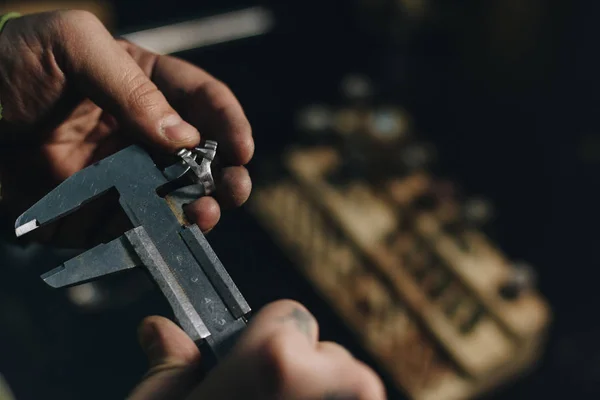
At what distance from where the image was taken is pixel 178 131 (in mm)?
1035

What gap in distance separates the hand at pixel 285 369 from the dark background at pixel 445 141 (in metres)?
0.90

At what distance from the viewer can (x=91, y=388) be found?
179cm

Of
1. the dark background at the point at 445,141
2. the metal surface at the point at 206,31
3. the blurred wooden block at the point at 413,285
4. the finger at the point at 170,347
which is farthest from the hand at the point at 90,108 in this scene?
the metal surface at the point at 206,31

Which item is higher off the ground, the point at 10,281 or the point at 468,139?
the point at 468,139

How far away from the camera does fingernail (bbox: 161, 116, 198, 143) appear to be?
1.03 m

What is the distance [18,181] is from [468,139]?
168 centimetres

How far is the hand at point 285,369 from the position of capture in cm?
71

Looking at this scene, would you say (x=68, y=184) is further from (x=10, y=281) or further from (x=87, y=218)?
(x=10, y=281)

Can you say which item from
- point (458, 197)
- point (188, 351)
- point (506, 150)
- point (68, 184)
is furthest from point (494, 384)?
point (68, 184)

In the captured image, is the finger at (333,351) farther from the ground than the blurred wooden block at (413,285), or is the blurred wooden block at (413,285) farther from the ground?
the finger at (333,351)

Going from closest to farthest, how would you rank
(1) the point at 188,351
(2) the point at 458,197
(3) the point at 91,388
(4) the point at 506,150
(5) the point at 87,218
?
(1) the point at 188,351 < (5) the point at 87,218 < (3) the point at 91,388 < (2) the point at 458,197 < (4) the point at 506,150

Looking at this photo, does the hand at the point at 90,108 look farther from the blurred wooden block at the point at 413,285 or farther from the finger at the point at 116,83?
the blurred wooden block at the point at 413,285

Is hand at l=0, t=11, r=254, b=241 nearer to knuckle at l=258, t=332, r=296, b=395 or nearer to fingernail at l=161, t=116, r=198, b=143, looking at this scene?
fingernail at l=161, t=116, r=198, b=143

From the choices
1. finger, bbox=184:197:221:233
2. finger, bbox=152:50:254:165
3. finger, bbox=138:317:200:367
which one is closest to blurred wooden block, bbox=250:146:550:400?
finger, bbox=152:50:254:165
